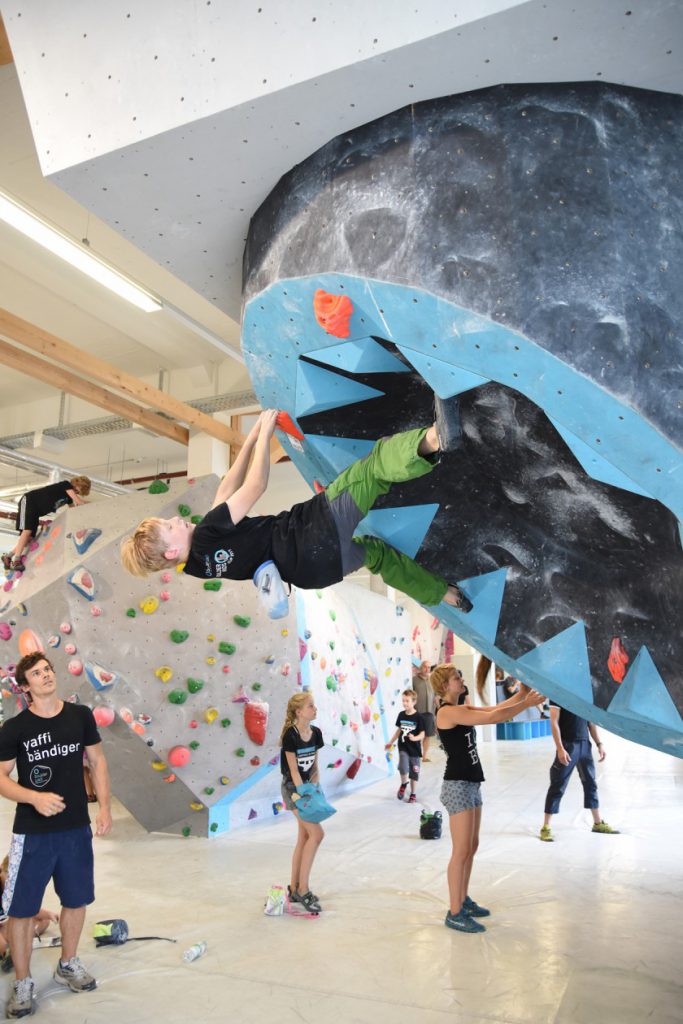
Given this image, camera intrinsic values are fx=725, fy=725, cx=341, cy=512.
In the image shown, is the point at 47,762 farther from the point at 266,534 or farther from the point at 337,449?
the point at 337,449

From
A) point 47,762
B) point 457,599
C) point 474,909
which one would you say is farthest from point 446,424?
point 474,909

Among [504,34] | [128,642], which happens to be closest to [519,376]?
[504,34]

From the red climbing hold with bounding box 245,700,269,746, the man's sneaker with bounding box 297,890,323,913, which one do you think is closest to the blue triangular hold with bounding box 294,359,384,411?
the man's sneaker with bounding box 297,890,323,913

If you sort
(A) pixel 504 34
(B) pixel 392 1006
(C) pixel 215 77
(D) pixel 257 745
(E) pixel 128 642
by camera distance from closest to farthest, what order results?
1. (A) pixel 504 34
2. (C) pixel 215 77
3. (B) pixel 392 1006
4. (E) pixel 128 642
5. (D) pixel 257 745

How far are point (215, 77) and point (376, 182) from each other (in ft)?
1.64

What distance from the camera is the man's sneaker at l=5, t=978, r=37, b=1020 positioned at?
2.86m

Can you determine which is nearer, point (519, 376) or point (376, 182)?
point (519, 376)

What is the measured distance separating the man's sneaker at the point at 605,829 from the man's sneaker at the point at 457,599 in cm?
370

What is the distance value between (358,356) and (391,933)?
2.95 metres

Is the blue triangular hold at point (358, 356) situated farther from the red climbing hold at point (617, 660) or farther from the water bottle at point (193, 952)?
the water bottle at point (193, 952)

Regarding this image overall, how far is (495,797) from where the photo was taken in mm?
7625

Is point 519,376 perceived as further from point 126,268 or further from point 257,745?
point 126,268

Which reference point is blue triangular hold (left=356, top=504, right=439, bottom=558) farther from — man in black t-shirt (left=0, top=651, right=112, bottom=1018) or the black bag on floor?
the black bag on floor

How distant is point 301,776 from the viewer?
4.17 meters
